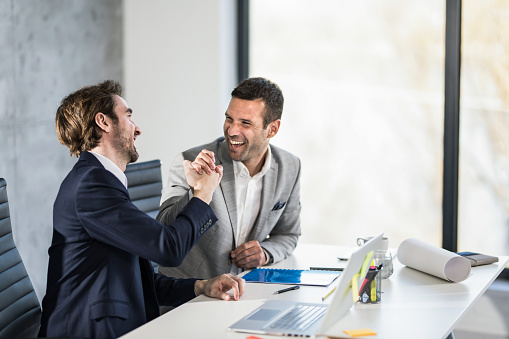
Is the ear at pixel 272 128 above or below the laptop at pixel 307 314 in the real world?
above

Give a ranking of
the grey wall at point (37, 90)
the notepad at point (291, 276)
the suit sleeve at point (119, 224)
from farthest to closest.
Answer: the grey wall at point (37, 90) < the notepad at point (291, 276) < the suit sleeve at point (119, 224)

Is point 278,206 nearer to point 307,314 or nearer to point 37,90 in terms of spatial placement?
point 307,314

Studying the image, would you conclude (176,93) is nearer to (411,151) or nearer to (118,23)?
(118,23)

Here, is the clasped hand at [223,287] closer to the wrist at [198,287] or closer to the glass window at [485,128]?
the wrist at [198,287]

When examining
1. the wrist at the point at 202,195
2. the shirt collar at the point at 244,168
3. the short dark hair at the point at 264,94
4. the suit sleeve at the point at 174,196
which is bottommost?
the suit sleeve at the point at 174,196

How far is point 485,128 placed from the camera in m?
3.88

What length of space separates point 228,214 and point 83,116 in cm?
83

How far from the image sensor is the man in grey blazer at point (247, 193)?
9.20 feet

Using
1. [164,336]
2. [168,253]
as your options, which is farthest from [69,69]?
[164,336]

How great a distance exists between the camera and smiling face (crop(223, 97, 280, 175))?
289 centimetres

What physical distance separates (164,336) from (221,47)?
2749 mm

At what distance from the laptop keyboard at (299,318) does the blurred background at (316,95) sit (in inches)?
79.8

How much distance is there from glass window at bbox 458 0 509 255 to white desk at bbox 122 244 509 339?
1290mm

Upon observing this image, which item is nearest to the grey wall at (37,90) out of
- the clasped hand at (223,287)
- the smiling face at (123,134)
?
the smiling face at (123,134)
